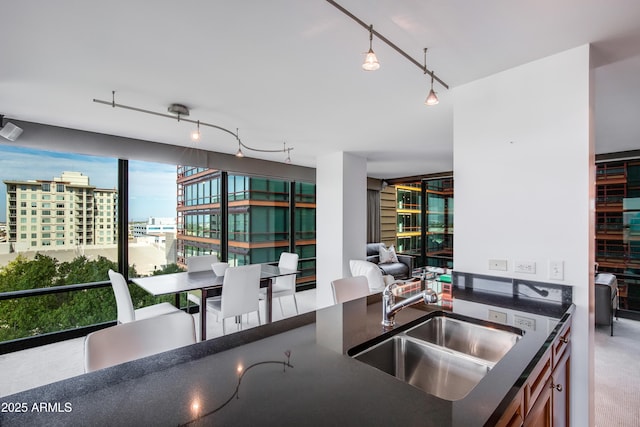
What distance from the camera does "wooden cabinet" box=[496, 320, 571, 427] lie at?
39.3 inches

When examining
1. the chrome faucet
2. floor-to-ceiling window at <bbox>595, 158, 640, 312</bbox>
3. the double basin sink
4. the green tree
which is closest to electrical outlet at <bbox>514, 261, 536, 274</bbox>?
the double basin sink

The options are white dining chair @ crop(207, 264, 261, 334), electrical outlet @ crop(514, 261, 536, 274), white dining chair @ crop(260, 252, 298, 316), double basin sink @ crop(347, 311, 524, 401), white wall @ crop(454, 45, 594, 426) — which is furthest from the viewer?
white dining chair @ crop(260, 252, 298, 316)

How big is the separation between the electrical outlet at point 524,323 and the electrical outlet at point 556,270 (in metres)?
0.46

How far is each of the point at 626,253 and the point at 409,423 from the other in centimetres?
573

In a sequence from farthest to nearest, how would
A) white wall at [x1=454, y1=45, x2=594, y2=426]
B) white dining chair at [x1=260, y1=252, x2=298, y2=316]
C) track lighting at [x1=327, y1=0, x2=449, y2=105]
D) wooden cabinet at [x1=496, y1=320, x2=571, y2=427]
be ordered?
white dining chair at [x1=260, y1=252, x2=298, y2=316] → white wall at [x1=454, y1=45, x2=594, y2=426] → track lighting at [x1=327, y1=0, x2=449, y2=105] → wooden cabinet at [x1=496, y1=320, x2=571, y2=427]

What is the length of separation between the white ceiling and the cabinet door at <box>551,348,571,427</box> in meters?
1.81

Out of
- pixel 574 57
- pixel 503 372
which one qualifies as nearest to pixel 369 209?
pixel 574 57

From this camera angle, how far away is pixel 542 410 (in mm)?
1298

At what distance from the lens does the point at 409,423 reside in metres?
0.78

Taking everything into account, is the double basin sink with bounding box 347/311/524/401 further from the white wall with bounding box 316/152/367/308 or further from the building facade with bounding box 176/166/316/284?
the building facade with bounding box 176/166/316/284

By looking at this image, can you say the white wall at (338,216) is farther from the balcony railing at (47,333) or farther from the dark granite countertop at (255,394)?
the dark granite countertop at (255,394)

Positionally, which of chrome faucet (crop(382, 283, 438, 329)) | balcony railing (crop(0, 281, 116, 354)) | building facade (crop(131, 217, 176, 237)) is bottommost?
balcony railing (crop(0, 281, 116, 354))

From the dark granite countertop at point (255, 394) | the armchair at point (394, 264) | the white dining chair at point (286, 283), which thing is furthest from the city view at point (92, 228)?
the dark granite countertop at point (255, 394)

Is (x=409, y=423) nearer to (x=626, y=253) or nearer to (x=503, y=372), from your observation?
(x=503, y=372)
